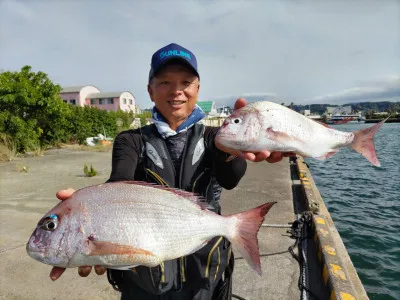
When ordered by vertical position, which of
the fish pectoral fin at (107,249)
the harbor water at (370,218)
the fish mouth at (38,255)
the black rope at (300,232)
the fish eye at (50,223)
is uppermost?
the fish eye at (50,223)

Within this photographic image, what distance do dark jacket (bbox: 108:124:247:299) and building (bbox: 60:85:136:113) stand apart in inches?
2070

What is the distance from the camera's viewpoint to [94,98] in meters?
54.7

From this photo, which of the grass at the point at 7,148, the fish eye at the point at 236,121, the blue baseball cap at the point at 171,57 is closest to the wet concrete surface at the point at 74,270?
the fish eye at the point at 236,121

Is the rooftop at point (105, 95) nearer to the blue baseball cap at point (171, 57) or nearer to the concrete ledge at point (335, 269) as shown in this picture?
the concrete ledge at point (335, 269)

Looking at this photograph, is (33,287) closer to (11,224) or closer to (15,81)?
(11,224)

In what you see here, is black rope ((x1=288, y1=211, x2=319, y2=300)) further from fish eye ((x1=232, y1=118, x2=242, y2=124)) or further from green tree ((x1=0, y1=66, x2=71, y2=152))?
green tree ((x1=0, y1=66, x2=71, y2=152))

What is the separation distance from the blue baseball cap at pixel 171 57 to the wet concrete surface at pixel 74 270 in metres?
3.00

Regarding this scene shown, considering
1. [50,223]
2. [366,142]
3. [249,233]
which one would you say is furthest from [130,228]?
[366,142]

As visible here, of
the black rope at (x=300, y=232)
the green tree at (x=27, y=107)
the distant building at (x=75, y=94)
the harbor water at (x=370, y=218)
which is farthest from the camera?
the distant building at (x=75, y=94)

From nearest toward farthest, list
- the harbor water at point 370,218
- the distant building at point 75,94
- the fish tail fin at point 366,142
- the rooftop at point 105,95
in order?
the fish tail fin at point 366,142
the harbor water at point 370,218
the distant building at point 75,94
the rooftop at point 105,95

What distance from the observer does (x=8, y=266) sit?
446 cm

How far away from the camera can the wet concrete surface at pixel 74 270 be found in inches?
154

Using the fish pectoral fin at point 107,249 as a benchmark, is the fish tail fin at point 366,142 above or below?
above

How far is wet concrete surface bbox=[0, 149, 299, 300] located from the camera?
12.8 ft
